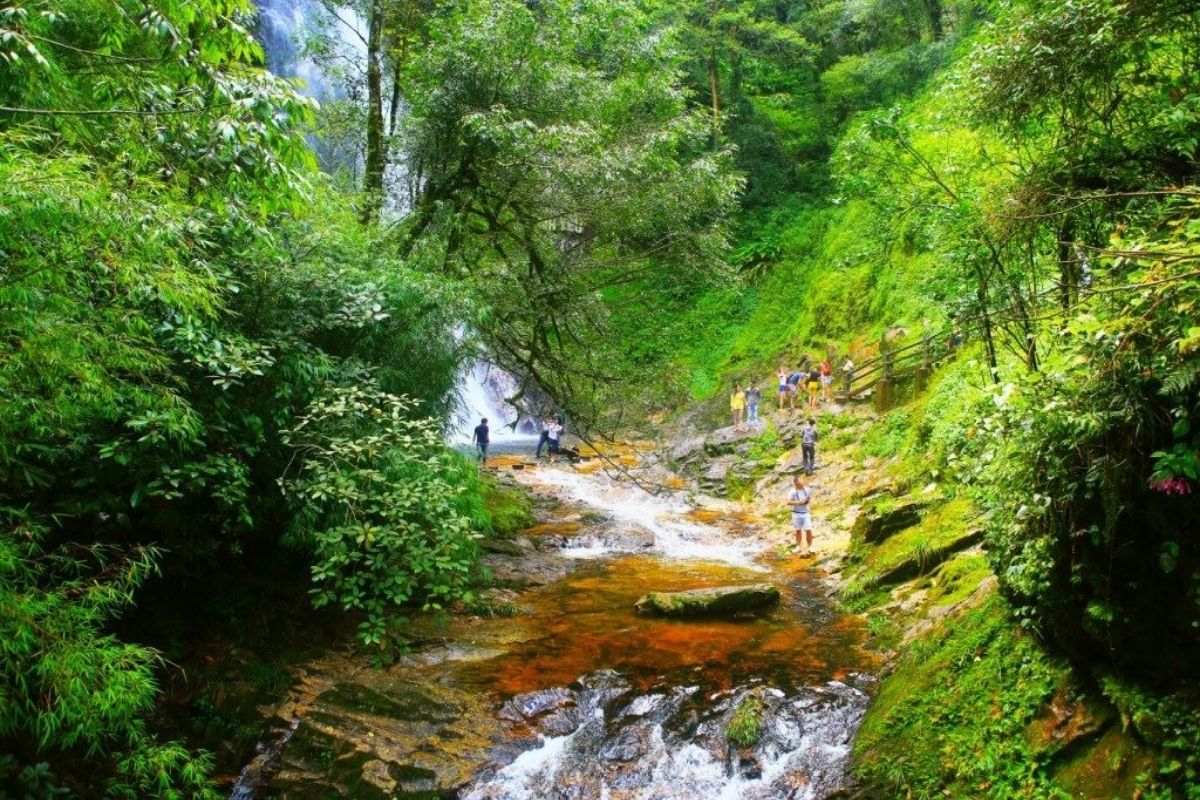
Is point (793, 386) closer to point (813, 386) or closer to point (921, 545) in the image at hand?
point (813, 386)

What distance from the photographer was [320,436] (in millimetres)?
6207

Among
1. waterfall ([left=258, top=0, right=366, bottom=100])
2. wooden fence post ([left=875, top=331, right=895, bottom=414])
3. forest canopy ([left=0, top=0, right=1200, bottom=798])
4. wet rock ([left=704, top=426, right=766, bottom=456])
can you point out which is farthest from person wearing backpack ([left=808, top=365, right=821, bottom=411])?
waterfall ([left=258, top=0, right=366, bottom=100])

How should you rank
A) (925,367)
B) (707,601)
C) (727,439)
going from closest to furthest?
1. (707,601)
2. (925,367)
3. (727,439)

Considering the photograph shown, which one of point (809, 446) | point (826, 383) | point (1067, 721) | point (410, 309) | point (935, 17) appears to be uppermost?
point (935, 17)

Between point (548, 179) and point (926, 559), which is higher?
point (548, 179)

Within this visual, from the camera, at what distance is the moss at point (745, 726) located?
19.2 feet

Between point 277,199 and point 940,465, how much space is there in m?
9.25

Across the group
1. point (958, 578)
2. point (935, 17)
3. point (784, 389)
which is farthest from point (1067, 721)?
point (935, 17)

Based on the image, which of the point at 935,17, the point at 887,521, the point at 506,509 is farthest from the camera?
the point at 935,17

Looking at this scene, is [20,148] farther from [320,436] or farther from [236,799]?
[236,799]

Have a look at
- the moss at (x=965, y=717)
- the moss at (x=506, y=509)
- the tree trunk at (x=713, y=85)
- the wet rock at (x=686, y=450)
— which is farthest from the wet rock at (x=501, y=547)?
the tree trunk at (x=713, y=85)

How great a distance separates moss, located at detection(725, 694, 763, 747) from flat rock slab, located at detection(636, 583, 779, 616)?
2472 mm

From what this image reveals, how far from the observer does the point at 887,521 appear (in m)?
9.91

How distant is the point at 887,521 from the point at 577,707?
221 inches
